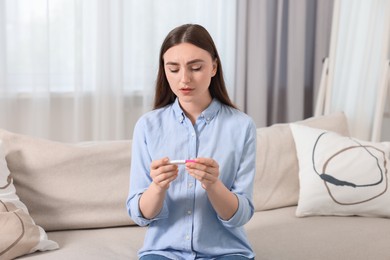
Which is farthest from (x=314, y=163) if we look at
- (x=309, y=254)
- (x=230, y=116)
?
(x=230, y=116)

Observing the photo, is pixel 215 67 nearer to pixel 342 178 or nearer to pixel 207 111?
pixel 207 111

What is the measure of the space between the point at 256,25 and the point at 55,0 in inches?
36.3

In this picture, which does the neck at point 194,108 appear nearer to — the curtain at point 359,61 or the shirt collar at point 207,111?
the shirt collar at point 207,111

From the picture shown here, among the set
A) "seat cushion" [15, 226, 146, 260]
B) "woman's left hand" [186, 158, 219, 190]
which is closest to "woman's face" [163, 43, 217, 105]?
"woman's left hand" [186, 158, 219, 190]

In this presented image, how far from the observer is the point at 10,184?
196cm

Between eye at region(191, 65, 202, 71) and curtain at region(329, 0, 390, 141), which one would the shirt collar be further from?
curtain at region(329, 0, 390, 141)

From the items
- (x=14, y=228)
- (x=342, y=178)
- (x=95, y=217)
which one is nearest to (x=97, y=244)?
(x=95, y=217)

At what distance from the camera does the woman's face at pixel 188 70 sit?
1.53 meters

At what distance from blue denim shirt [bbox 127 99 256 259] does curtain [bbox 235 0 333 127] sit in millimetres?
1356

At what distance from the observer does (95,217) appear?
2.12 m

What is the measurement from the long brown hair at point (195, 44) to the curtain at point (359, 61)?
1284 mm

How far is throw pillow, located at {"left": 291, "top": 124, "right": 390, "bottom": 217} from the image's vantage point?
7.54ft

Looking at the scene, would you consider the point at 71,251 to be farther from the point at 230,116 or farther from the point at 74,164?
the point at 230,116

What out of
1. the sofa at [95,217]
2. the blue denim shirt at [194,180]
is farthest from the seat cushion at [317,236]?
the blue denim shirt at [194,180]
